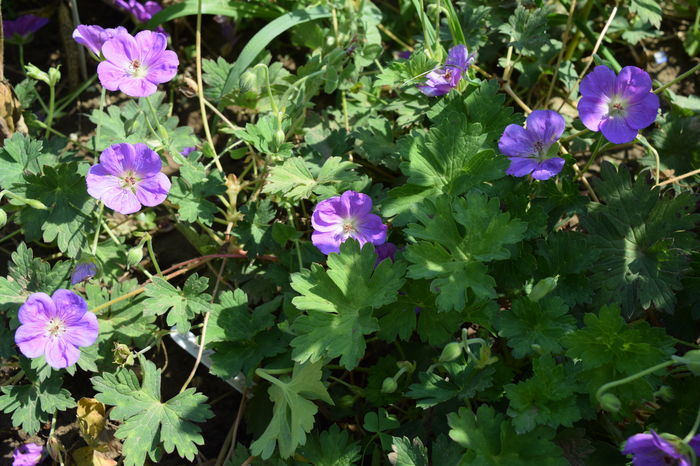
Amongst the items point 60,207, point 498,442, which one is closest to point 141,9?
point 60,207

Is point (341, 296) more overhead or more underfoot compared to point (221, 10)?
more underfoot

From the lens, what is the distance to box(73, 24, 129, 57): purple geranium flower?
7.36ft

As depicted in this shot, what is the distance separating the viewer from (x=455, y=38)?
2.51 meters

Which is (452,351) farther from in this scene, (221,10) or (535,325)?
(221,10)

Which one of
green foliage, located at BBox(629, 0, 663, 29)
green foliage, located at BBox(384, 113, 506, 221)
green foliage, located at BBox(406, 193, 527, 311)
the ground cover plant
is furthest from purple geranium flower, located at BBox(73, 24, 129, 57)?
green foliage, located at BBox(629, 0, 663, 29)

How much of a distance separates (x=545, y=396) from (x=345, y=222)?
2.62 feet

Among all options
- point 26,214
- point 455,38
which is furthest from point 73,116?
point 455,38

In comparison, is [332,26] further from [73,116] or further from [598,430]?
[598,430]

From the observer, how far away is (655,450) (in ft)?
5.32

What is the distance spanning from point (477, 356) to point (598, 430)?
0.41 metres

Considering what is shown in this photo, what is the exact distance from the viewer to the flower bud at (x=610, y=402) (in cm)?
169

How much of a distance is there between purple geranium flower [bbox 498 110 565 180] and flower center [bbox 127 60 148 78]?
114 cm

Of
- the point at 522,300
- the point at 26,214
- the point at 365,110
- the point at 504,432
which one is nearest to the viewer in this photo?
the point at 504,432

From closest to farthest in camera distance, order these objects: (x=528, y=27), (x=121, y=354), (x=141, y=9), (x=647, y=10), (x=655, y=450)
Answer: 1. (x=655, y=450)
2. (x=121, y=354)
3. (x=528, y=27)
4. (x=647, y=10)
5. (x=141, y=9)
